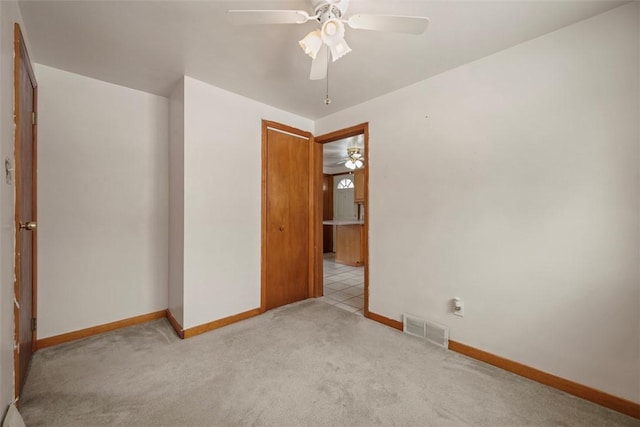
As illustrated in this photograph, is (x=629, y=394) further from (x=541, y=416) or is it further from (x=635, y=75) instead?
(x=635, y=75)

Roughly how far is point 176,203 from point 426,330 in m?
2.60

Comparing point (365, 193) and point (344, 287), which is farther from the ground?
point (365, 193)

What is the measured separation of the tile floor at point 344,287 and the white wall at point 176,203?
1.68 m

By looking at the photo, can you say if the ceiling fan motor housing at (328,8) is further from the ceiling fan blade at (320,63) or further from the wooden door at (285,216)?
the wooden door at (285,216)

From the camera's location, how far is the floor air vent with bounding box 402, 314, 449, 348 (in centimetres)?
219

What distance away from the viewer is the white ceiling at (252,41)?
1526mm

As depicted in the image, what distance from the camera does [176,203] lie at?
2498 millimetres

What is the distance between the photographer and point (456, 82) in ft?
7.08

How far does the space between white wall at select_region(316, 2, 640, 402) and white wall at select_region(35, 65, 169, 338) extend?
2.50m

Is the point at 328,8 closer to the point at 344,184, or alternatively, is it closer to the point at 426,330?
the point at 426,330

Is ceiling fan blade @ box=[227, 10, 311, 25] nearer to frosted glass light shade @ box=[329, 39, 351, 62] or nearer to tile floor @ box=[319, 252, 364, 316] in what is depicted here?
frosted glass light shade @ box=[329, 39, 351, 62]

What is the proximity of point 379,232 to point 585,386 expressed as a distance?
68.4 inches

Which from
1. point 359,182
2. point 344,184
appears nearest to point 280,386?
point 359,182

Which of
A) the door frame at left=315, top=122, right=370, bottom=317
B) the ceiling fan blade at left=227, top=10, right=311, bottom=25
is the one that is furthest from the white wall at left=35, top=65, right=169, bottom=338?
the ceiling fan blade at left=227, top=10, right=311, bottom=25
